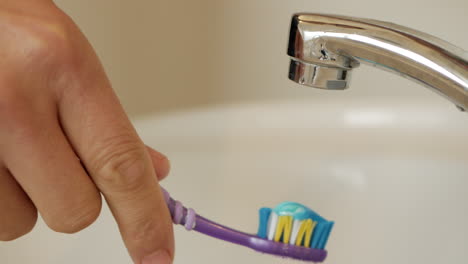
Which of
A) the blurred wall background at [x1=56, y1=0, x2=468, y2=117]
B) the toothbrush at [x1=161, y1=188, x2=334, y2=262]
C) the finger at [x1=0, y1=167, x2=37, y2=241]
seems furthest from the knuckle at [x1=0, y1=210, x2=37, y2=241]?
the blurred wall background at [x1=56, y1=0, x2=468, y2=117]

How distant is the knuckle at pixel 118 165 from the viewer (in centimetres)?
29

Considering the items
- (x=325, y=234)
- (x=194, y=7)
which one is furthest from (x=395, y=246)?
(x=194, y=7)

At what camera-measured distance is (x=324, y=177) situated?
708 mm

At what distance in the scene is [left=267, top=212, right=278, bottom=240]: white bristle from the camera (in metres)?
0.46

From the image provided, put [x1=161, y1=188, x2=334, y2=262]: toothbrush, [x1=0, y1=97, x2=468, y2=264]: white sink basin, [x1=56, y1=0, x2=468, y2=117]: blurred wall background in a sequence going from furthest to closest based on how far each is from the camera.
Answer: [x1=56, y1=0, x2=468, y2=117]: blurred wall background, [x1=0, y1=97, x2=468, y2=264]: white sink basin, [x1=161, y1=188, x2=334, y2=262]: toothbrush

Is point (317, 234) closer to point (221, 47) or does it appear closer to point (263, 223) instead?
point (263, 223)

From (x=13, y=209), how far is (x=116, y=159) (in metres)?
0.06

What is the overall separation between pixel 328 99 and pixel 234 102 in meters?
0.13

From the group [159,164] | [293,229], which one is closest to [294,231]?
[293,229]

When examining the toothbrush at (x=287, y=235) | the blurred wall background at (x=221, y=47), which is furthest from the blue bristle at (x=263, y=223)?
the blurred wall background at (x=221, y=47)

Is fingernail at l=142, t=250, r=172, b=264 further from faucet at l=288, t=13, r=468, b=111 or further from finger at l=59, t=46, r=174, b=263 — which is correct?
faucet at l=288, t=13, r=468, b=111

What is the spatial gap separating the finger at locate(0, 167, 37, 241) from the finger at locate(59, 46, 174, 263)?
36 millimetres

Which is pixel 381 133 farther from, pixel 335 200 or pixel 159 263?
pixel 159 263

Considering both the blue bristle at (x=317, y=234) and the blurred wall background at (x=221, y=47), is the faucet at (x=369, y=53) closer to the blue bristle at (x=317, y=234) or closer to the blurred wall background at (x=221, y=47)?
the blue bristle at (x=317, y=234)
